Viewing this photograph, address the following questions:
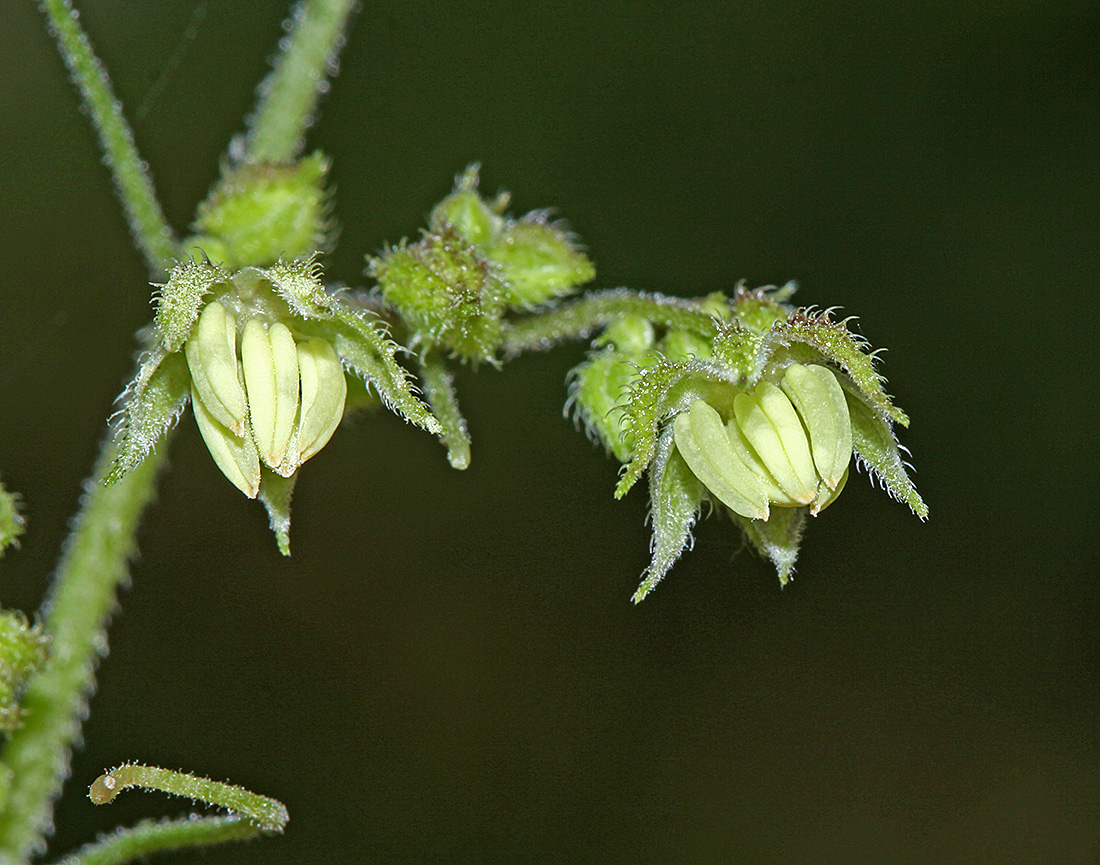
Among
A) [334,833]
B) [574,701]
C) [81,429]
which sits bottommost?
[334,833]

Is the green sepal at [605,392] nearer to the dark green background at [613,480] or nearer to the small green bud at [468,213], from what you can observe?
the small green bud at [468,213]

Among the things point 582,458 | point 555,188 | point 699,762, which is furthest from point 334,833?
point 555,188

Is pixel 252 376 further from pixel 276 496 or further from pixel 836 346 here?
pixel 836 346

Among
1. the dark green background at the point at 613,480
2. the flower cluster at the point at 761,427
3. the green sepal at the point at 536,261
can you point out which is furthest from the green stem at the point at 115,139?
the dark green background at the point at 613,480

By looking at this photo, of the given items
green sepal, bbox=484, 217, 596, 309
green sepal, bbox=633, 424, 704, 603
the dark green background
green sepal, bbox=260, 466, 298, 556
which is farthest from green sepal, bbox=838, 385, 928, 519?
the dark green background

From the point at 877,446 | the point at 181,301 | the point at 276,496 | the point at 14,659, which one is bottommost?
the point at 14,659

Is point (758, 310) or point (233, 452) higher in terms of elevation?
point (758, 310)

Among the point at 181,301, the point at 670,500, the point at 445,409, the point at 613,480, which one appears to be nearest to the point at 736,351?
the point at 670,500

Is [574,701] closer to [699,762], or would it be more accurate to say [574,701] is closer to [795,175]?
[699,762]
